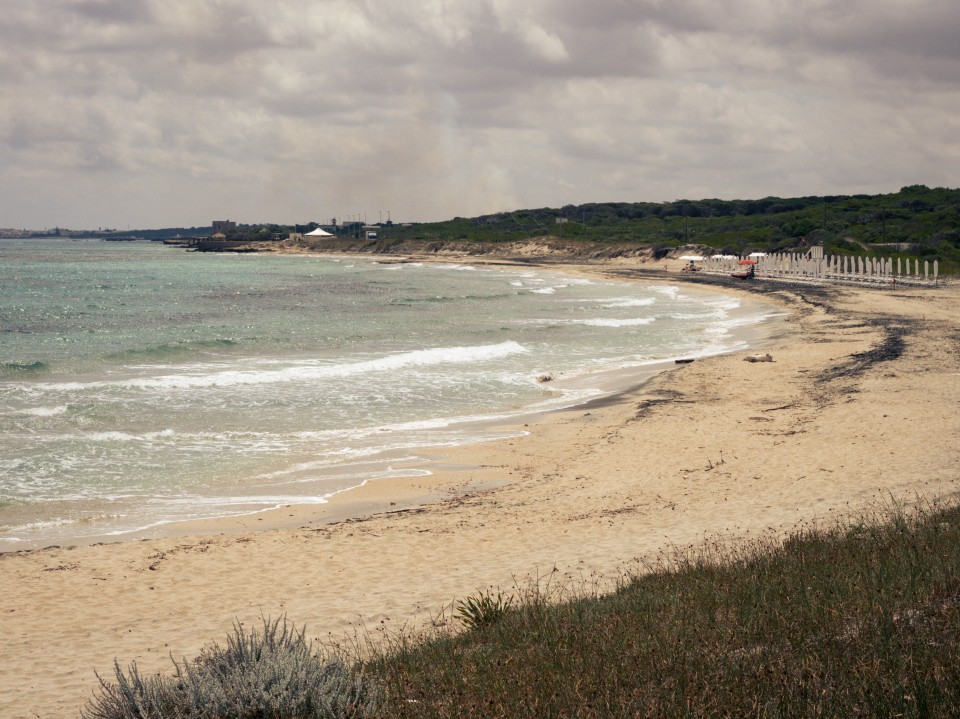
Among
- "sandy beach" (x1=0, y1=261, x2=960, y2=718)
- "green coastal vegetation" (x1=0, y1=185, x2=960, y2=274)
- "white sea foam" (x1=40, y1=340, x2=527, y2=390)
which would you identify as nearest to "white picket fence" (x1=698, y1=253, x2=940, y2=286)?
"green coastal vegetation" (x1=0, y1=185, x2=960, y2=274)

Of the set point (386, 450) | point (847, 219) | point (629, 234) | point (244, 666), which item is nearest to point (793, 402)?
point (386, 450)

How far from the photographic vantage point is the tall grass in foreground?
4863mm

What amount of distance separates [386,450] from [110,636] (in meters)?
9.10

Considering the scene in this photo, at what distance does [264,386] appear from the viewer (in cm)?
2591

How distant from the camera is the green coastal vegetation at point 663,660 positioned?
4.91m

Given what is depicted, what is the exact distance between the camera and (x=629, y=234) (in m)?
159

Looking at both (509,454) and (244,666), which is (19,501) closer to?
(509,454)

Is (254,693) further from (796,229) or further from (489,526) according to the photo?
(796,229)

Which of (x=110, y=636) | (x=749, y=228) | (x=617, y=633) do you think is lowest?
(x=110, y=636)

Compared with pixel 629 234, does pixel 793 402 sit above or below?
below

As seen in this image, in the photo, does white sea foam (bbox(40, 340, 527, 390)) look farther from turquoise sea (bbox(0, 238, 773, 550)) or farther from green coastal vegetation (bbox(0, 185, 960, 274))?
green coastal vegetation (bbox(0, 185, 960, 274))

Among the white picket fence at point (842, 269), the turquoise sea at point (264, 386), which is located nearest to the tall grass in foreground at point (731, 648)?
the turquoise sea at point (264, 386)

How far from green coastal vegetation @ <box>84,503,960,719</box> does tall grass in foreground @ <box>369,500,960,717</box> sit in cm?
1

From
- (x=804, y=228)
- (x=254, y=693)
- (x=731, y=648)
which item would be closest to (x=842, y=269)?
(x=804, y=228)
